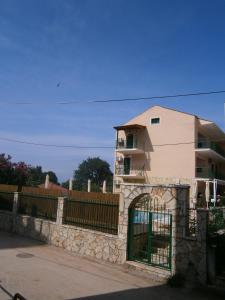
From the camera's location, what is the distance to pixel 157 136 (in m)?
36.4

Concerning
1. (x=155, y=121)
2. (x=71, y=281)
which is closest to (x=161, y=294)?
(x=71, y=281)

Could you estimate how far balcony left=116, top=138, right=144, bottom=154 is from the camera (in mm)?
37253

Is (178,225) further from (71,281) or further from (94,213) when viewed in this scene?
(94,213)

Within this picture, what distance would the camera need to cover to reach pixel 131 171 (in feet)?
124

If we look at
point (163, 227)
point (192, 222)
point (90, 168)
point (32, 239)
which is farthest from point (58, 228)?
point (90, 168)

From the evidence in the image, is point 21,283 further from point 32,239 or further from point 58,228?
point 32,239

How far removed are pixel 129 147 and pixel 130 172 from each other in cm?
285

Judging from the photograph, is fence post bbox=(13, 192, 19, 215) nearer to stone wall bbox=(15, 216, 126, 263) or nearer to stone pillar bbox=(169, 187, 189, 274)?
stone wall bbox=(15, 216, 126, 263)

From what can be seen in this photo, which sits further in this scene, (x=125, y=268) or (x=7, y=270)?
(x=125, y=268)

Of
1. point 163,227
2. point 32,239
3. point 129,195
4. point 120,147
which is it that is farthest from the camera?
point 120,147

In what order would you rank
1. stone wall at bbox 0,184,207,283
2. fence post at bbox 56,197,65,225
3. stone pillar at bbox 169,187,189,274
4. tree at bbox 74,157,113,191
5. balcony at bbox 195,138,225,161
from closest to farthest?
stone wall at bbox 0,184,207,283
stone pillar at bbox 169,187,189,274
fence post at bbox 56,197,65,225
balcony at bbox 195,138,225,161
tree at bbox 74,157,113,191

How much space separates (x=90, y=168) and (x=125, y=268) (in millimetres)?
88411

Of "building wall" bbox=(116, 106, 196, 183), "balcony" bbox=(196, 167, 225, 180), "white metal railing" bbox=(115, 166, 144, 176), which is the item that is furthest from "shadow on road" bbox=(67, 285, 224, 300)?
"white metal railing" bbox=(115, 166, 144, 176)

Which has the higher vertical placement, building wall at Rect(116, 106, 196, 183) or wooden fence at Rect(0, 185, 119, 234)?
building wall at Rect(116, 106, 196, 183)
